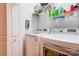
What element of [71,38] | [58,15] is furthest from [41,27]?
[71,38]

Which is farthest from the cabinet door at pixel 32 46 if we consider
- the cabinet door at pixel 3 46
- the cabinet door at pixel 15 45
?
the cabinet door at pixel 3 46

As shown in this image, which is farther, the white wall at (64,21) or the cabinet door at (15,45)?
the cabinet door at (15,45)

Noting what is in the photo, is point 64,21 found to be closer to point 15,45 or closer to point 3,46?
point 15,45

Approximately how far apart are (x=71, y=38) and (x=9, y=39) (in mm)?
657

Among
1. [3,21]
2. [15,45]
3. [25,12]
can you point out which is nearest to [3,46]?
[15,45]

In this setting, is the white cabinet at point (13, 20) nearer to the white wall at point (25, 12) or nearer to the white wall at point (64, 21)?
the white wall at point (25, 12)

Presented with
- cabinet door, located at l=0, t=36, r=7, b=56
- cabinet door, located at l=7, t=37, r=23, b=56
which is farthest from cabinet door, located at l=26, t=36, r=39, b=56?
cabinet door, located at l=0, t=36, r=7, b=56

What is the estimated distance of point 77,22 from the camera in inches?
55.4

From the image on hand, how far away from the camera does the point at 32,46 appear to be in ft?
5.00

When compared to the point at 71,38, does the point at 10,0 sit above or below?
above

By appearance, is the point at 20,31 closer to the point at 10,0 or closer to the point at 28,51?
the point at 28,51

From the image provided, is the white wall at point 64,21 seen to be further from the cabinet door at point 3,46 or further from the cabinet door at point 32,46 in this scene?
the cabinet door at point 3,46

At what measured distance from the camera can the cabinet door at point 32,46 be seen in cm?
150

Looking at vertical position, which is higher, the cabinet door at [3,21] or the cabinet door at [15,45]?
the cabinet door at [3,21]
